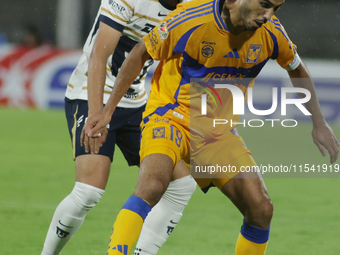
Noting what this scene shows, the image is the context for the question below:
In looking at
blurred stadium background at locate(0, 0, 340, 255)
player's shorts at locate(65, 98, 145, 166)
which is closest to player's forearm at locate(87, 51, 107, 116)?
player's shorts at locate(65, 98, 145, 166)

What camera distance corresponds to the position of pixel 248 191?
9.16 ft

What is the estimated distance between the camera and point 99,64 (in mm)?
2965

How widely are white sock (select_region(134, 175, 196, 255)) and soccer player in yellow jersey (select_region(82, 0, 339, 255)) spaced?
331 mm

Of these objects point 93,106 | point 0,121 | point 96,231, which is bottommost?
point 0,121

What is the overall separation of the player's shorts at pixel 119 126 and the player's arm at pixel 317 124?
1.05 metres

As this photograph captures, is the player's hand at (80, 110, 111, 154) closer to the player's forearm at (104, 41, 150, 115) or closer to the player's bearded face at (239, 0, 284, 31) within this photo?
the player's forearm at (104, 41, 150, 115)

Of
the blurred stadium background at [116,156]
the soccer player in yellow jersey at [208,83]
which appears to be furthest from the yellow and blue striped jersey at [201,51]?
the blurred stadium background at [116,156]

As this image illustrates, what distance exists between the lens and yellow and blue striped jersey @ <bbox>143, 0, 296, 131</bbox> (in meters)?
2.76

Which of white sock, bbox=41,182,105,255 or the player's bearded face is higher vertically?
the player's bearded face

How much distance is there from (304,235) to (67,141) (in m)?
5.12

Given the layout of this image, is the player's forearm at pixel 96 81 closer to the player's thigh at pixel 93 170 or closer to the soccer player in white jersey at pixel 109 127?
the soccer player in white jersey at pixel 109 127

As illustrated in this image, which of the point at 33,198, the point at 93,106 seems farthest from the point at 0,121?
the point at 93,106

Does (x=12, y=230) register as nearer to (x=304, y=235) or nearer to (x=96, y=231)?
(x=96, y=231)

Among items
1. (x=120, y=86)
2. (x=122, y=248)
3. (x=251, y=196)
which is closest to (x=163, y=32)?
(x=120, y=86)
